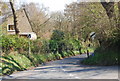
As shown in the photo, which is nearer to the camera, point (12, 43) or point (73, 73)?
point (73, 73)

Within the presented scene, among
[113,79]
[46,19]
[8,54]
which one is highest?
[46,19]

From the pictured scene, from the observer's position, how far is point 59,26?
49219 millimetres

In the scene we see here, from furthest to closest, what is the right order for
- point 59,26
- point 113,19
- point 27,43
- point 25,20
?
point 59,26
point 25,20
point 27,43
point 113,19

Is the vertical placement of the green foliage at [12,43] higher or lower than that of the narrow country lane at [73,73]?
higher

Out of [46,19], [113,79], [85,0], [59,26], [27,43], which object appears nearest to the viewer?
[113,79]

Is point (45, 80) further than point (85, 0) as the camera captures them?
No

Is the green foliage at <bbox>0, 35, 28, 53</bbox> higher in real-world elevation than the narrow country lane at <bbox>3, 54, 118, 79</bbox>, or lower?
higher

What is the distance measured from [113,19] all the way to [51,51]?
40.8 ft

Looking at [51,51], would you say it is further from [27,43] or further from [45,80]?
[45,80]

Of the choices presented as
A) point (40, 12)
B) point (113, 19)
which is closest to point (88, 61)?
point (113, 19)

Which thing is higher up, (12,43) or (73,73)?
(12,43)

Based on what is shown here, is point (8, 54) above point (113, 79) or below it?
above

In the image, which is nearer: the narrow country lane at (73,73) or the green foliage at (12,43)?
the narrow country lane at (73,73)

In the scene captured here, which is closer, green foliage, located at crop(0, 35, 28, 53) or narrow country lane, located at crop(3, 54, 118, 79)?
narrow country lane, located at crop(3, 54, 118, 79)
